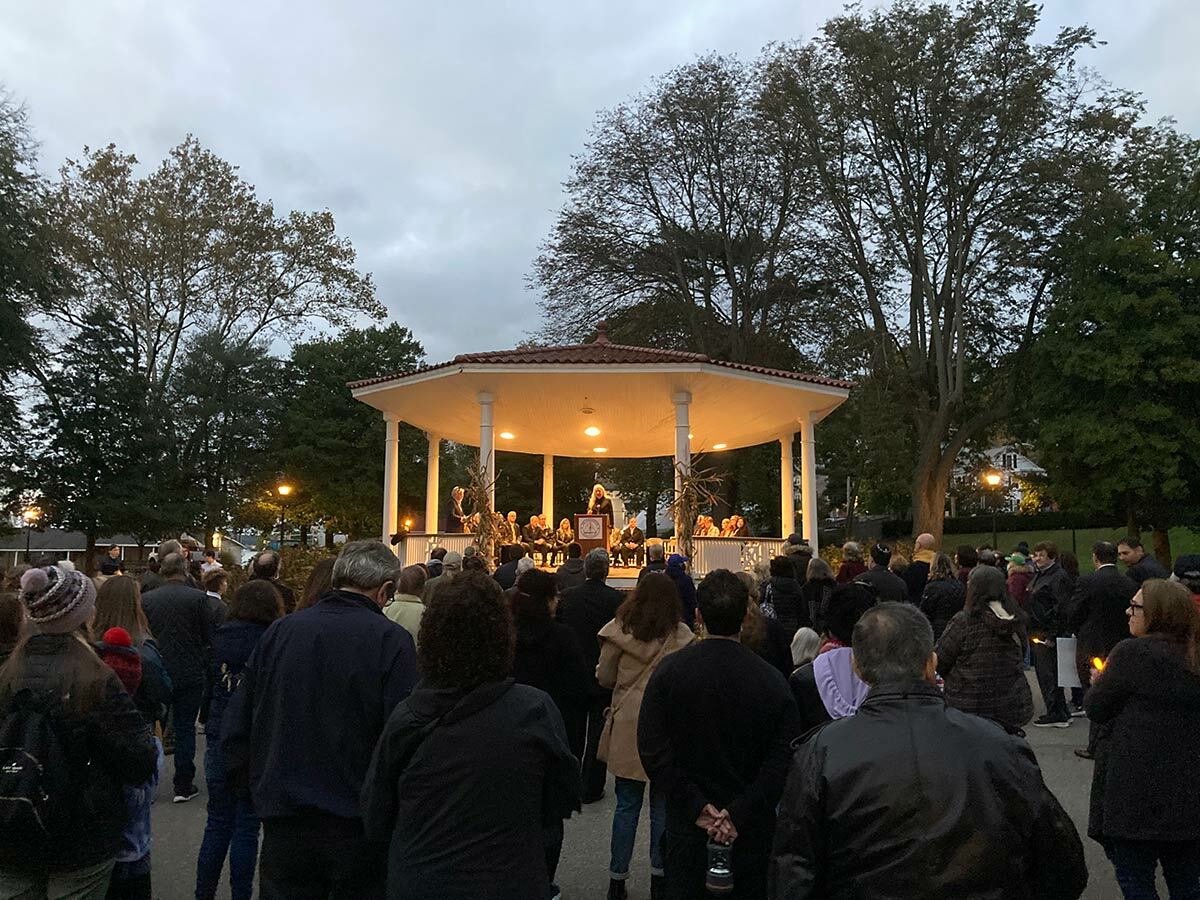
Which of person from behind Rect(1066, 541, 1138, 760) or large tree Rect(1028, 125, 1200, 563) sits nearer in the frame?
person from behind Rect(1066, 541, 1138, 760)

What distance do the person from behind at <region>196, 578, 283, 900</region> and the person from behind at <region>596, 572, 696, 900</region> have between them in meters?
1.70

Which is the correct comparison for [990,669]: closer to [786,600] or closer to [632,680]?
[786,600]

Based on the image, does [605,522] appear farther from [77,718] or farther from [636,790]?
[77,718]

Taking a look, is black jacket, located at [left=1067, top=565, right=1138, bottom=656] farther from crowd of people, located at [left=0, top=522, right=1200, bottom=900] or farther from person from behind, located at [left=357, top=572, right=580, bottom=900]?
person from behind, located at [left=357, top=572, right=580, bottom=900]

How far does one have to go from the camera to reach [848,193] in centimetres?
2942

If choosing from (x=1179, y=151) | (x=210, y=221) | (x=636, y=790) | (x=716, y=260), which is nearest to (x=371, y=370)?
(x=210, y=221)

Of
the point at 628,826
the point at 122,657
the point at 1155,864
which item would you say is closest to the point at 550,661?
the point at 628,826

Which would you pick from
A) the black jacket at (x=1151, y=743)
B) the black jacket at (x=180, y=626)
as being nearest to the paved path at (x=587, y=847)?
the black jacket at (x=180, y=626)

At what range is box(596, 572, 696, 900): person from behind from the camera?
4.29 metres

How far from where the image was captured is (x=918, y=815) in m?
2.00

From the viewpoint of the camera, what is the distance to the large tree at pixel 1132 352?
2397 cm

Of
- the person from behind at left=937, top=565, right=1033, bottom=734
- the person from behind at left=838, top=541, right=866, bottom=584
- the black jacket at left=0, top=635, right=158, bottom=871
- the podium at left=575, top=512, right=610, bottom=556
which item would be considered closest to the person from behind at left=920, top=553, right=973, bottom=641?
the person from behind at left=838, top=541, right=866, bottom=584

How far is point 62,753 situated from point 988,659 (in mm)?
4524

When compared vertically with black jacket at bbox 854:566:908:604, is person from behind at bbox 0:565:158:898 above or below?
below
